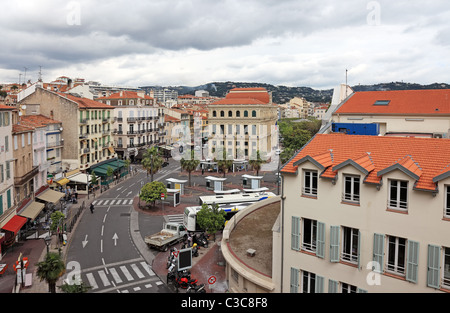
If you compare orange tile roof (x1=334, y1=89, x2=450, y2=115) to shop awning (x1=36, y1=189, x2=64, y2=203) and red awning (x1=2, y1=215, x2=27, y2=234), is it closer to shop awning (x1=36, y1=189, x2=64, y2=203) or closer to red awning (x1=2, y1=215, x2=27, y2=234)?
red awning (x1=2, y1=215, x2=27, y2=234)

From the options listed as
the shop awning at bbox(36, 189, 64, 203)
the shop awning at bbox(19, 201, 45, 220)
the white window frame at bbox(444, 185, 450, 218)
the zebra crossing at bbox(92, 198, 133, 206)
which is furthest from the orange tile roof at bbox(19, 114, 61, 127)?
the white window frame at bbox(444, 185, 450, 218)

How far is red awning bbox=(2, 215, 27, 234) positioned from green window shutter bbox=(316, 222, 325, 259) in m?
27.8

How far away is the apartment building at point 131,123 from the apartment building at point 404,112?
5931 centimetres

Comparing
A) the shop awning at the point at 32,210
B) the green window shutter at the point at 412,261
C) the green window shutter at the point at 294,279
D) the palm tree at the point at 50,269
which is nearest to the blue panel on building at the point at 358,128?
the green window shutter at the point at 412,261

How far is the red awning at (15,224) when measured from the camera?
3316cm

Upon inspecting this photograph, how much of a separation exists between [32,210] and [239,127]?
2217 inches

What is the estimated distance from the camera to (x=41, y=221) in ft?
141

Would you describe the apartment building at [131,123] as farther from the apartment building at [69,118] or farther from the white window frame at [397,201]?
the white window frame at [397,201]

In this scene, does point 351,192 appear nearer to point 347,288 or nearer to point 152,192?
point 347,288

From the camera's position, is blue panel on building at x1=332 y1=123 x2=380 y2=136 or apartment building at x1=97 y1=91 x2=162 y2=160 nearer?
blue panel on building at x1=332 y1=123 x2=380 y2=136

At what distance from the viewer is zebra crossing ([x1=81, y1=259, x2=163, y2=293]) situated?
88.2ft

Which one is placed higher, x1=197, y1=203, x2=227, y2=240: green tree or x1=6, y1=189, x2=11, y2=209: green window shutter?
x1=6, y1=189, x2=11, y2=209: green window shutter

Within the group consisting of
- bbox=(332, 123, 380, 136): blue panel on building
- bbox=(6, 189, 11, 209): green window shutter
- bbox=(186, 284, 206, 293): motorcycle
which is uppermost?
bbox=(332, 123, 380, 136): blue panel on building

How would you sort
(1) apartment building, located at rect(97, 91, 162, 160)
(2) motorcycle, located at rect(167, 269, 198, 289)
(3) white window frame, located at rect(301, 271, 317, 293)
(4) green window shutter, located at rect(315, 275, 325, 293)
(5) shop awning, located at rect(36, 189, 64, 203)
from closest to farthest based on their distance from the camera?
(4) green window shutter, located at rect(315, 275, 325, 293), (3) white window frame, located at rect(301, 271, 317, 293), (2) motorcycle, located at rect(167, 269, 198, 289), (5) shop awning, located at rect(36, 189, 64, 203), (1) apartment building, located at rect(97, 91, 162, 160)
